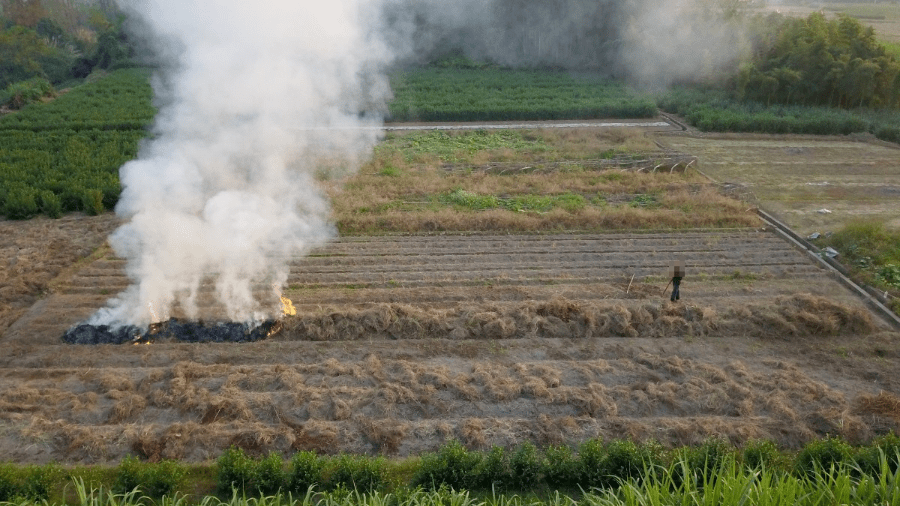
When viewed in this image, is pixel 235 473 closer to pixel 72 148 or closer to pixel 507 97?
pixel 72 148

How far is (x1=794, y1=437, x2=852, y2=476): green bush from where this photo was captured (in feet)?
26.6

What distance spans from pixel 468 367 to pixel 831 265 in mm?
10143

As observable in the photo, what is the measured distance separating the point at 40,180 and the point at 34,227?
324 centimetres

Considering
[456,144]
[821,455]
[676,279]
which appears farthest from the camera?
[456,144]

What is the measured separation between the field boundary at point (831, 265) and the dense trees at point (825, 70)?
46.7ft

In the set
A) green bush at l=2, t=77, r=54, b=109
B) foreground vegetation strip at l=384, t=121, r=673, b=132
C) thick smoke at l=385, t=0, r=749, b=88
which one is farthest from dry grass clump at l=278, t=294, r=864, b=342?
green bush at l=2, t=77, r=54, b=109

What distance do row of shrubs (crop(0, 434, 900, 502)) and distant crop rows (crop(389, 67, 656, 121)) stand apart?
22.1 m

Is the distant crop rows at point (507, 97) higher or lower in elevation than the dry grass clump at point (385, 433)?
higher

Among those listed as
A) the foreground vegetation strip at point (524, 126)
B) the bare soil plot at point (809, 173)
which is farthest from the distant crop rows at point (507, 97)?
the bare soil plot at point (809, 173)

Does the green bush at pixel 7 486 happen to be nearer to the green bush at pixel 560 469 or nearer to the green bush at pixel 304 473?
the green bush at pixel 304 473

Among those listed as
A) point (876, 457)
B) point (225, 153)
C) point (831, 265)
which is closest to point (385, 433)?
point (876, 457)

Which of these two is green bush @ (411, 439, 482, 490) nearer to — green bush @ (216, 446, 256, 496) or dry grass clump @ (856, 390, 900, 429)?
green bush @ (216, 446, 256, 496)

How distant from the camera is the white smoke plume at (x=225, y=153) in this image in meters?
12.2

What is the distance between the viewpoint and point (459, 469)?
7883 millimetres
